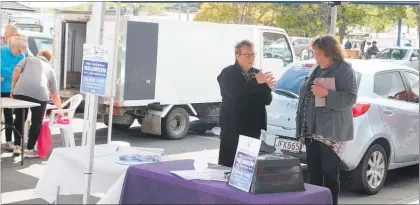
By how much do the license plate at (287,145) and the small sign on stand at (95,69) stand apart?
9.07 ft

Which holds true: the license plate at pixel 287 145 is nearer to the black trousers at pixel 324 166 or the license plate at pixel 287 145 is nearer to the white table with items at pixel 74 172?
the black trousers at pixel 324 166

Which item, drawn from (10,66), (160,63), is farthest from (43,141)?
(160,63)

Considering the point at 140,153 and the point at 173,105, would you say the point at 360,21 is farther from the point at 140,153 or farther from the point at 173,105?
the point at 140,153

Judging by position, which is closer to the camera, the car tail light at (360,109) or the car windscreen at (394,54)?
the car tail light at (360,109)

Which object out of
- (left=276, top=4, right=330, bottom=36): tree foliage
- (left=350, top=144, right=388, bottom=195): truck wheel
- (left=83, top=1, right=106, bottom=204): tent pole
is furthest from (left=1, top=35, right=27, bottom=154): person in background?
(left=276, top=4, right=330, bottom=36): tree foliage

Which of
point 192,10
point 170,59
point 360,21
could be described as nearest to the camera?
point 170,59

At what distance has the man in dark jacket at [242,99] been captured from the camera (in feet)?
14.2

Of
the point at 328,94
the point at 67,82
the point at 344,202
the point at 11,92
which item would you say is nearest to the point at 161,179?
the point at 328,94

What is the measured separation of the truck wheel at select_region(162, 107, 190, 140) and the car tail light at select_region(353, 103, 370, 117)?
13.5ft

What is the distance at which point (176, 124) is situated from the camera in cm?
952

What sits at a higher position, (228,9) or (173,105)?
(228,9)

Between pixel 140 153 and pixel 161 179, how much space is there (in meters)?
0.75

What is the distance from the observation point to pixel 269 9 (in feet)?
84.1

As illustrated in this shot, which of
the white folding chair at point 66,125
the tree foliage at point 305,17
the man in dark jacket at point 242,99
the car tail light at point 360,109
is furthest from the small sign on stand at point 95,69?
the tree foliage at point 305,17
